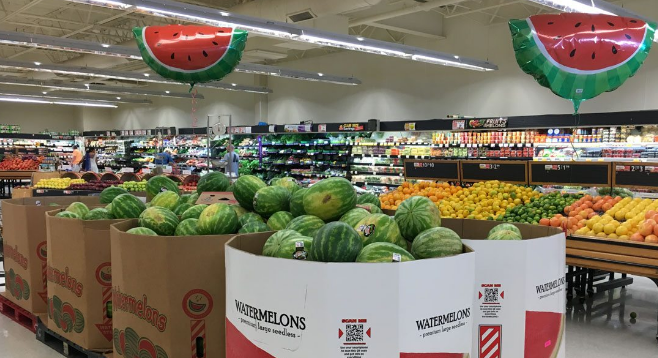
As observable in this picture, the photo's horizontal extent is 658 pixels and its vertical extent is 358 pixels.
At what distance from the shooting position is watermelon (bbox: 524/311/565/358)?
2.02 m

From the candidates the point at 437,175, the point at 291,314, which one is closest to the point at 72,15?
the point at 437,175

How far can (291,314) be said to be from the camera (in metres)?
1.56

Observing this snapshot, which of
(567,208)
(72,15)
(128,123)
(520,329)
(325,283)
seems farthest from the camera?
(128,123)

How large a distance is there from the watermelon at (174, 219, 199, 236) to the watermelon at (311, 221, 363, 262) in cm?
91

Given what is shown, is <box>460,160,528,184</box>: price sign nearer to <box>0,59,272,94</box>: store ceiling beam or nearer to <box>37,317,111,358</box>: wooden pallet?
<box>37,317,111,358</box>: wooden pallet

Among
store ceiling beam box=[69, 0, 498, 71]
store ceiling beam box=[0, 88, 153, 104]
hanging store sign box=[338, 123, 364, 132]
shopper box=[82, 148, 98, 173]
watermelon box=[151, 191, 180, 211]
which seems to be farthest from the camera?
store ceiling beam box=[0, 88, 153, 104]

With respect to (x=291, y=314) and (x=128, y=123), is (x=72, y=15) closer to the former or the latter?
(x=128, y=123)

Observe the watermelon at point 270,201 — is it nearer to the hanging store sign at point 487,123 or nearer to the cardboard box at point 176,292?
the cardboard box at point 176,292

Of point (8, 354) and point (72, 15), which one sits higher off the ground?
point (72, 15)

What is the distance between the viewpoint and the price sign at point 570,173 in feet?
18.3

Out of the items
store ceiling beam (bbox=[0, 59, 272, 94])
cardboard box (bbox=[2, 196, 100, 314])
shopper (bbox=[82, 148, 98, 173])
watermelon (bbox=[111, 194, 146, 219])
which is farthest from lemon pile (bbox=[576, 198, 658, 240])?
shopper (bbox=[82, 148, 98, 173])

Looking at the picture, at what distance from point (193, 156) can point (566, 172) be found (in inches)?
542

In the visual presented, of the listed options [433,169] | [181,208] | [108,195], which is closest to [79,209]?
[108,195]

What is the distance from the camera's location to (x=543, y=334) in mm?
2068
